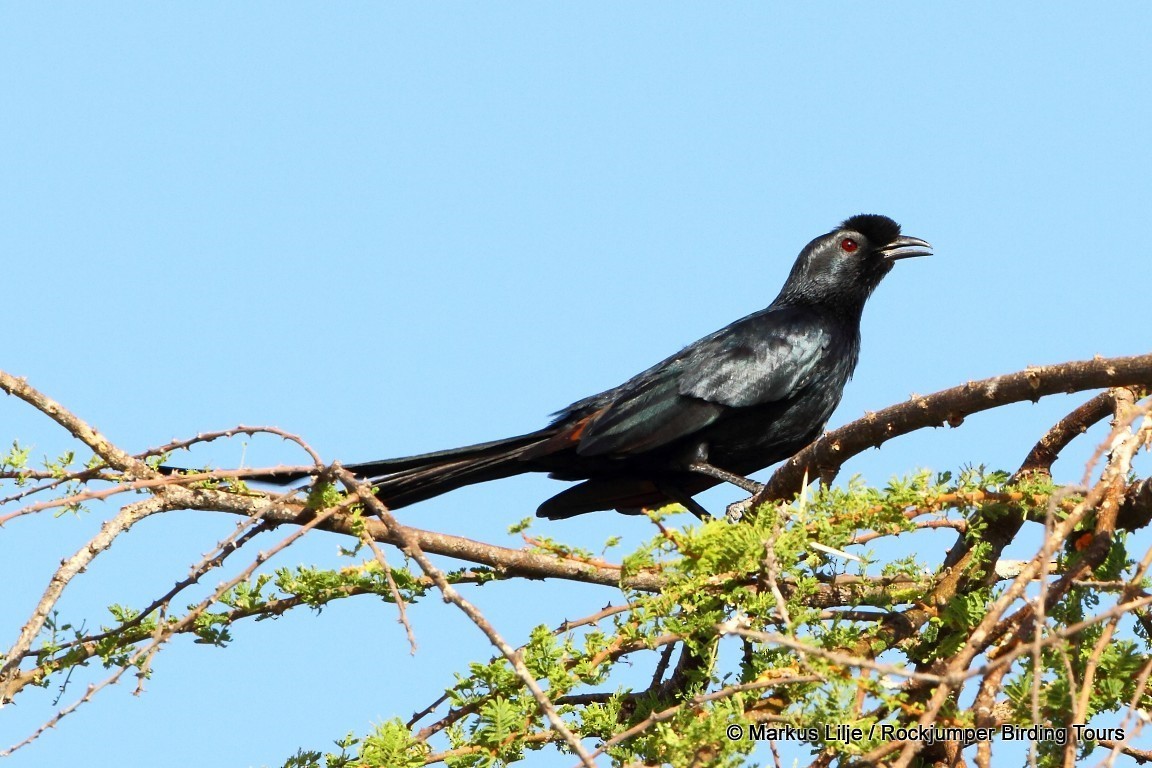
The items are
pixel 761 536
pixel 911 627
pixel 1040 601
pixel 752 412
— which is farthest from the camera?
pixel 752 412

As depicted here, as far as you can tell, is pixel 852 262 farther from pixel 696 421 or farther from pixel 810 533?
pixel 810 533

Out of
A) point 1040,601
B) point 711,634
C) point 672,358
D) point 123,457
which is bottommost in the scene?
point 1040,601

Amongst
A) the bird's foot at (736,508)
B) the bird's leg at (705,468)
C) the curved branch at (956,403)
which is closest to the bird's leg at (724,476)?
the bird's leg at (705,468)

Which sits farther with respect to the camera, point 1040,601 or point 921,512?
point 921,512

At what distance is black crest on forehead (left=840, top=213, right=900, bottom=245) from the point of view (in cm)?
680

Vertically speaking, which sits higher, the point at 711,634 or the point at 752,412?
the point at 752,412

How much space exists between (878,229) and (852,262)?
0.24 meters

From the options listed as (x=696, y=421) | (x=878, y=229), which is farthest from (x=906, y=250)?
(x=696, y=421)

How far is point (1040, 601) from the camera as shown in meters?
2.24

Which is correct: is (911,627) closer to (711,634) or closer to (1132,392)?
(711,634)

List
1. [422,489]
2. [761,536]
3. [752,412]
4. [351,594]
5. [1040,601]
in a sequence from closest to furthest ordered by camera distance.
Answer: [1040,601]
[761,536]
[351,594]
[422,489]
[752,412]

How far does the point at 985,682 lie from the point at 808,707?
44 cm

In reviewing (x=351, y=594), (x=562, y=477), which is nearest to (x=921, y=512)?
(x=351, y=594)

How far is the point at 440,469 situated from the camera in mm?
4926
